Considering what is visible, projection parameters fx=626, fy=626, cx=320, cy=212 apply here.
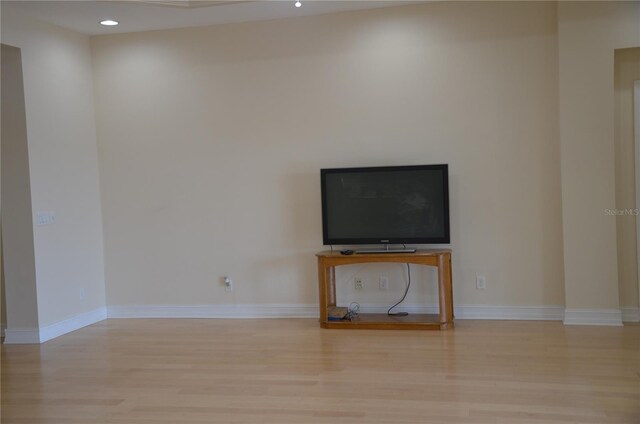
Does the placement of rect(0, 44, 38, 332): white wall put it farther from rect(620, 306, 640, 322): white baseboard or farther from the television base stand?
rect(620, 306, 640, 322): white baseboard

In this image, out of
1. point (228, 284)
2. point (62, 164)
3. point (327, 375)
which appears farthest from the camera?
point (228, 284)

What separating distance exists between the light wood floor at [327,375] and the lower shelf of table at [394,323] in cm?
8

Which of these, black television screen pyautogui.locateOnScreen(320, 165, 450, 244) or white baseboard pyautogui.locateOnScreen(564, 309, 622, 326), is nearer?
white baseboard pyautogui.locateOnScreen(564, 309, 622, 326)

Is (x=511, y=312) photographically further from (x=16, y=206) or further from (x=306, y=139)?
(x=16, y=206)

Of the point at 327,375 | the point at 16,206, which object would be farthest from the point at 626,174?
the point at 16,206

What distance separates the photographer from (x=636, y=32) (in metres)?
4.97

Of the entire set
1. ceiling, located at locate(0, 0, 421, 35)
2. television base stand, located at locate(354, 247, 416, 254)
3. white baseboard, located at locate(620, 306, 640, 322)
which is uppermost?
ceiling, located at locate(0, 0, 421, 35)

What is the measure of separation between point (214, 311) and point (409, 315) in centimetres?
186

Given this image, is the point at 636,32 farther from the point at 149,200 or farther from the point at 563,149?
the point at 149,200

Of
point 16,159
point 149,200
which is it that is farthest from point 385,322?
point 16,159

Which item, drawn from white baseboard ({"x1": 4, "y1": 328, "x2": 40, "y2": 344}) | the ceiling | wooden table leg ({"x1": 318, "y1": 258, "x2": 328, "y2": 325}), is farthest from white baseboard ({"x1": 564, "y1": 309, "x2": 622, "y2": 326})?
white baseboard ({"x1": 4, "y1": 328, "x2": 40, "y2": 344})

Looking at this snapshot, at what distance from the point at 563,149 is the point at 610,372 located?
195cm

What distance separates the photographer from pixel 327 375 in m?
4.06

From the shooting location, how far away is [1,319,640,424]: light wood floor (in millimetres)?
3412
